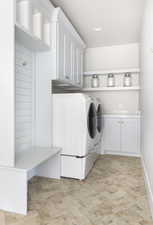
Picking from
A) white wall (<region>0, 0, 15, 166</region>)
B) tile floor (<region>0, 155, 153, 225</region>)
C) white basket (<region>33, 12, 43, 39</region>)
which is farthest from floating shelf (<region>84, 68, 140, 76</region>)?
white wall (<region>0, 0, 15, 166</region>)

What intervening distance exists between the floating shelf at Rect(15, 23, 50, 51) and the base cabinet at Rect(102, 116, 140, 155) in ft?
6.66

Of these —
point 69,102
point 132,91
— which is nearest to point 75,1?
point 69,102

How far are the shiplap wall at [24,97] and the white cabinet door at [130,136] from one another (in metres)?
1.99

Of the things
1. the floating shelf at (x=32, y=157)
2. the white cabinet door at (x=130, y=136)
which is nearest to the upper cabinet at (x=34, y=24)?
the floating shelf at (x=32, y=157)

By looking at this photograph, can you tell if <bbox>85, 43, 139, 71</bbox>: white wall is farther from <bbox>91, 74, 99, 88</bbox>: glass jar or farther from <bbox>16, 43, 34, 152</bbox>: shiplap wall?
<bbox>16, 43, 34, 152</bbox>: shiplap wall

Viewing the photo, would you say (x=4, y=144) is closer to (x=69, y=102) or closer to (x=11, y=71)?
(x=11, y=71)

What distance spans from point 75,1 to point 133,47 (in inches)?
78.3

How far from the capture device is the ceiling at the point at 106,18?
2.39m

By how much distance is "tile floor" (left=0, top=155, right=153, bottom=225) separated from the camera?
1.50m

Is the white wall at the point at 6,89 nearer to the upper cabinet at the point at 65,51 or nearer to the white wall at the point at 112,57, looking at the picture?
the upper cabinet at the point at 65,51

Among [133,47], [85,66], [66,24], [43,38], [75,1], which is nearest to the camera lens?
[43,38]

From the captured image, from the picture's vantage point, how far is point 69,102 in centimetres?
236

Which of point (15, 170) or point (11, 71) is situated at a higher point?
point (11, 71)

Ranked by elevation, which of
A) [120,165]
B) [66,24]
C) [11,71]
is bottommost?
[120,165]
